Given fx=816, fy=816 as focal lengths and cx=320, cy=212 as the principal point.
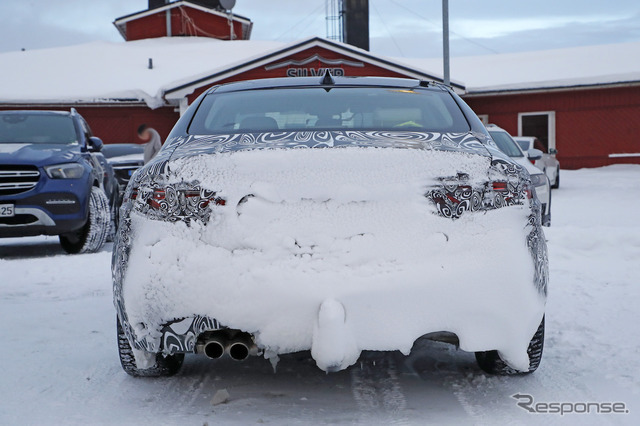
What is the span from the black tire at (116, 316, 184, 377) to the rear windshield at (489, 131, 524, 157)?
9.14 metres

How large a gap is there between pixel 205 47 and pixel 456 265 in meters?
34.6

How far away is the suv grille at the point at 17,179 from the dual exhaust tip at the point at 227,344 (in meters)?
6.15

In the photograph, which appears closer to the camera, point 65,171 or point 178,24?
point 65,171

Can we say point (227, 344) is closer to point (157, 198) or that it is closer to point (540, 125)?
point (157, 198)

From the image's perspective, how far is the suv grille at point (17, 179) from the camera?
865 cm

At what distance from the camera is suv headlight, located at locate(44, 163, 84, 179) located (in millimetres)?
8797

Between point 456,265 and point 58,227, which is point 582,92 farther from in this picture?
point 456,265

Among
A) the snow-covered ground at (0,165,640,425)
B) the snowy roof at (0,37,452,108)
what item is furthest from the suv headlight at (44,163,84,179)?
the snowy roof at (0,37,452,108)

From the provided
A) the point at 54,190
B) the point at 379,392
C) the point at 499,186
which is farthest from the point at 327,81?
the point at 54,190

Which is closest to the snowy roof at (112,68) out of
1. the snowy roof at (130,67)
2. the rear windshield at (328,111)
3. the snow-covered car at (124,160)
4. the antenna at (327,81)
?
the snowy roof at (130,67)

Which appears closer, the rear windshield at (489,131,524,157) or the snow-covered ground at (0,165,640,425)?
the snow-covered ground at (0,165,640,425)

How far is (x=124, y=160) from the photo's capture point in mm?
16391

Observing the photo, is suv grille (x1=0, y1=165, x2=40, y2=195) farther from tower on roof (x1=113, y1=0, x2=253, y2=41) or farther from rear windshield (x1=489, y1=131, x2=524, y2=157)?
tower on roof (x1=113, y1=0, x2=253, y2=41)

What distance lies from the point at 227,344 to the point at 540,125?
2721 centimetres
